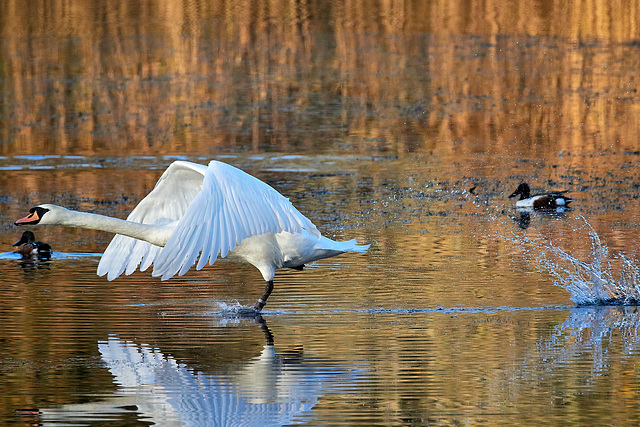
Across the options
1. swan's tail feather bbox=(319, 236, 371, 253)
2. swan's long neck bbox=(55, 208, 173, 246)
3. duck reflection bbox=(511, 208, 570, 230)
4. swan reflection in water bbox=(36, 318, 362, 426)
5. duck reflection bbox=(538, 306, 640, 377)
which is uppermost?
swan's long neck bbox=(55, 208, 173, 246)

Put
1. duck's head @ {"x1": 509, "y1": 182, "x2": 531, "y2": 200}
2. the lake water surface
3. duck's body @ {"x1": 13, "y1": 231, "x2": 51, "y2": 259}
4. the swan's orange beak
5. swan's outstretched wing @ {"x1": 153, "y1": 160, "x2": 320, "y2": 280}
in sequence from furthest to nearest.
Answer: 1. duck's head @ {"x1": 509, "y1": 182, "x2": 531, "y2": 200}
2. duck's body @ {"x1": 13, "y1": 231, "x2": 51, "y2": 259}
3. the swan's orange beak
4. swan's outstretched wing @ {"x1": 153, "y1": 160, "x2": 320, "y2": 280}
5. the lake water surface

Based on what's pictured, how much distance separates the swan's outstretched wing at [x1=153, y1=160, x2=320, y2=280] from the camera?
7473 mm

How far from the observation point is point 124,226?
28.7 feet

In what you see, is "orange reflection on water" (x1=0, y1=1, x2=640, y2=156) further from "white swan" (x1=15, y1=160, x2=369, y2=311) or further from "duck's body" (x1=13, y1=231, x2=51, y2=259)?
"white swan" (x1=15, y1=160, x2=369, y2=311)

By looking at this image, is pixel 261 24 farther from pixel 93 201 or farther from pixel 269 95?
pixel 93 201

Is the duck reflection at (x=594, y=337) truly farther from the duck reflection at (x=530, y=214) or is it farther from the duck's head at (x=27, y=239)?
the duck's head at (x=27, y=239)

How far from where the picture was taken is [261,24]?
30500 millimetres

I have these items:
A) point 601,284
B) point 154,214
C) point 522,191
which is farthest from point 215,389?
point 522,191

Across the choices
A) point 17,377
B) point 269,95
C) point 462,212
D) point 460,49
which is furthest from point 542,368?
point 460,49

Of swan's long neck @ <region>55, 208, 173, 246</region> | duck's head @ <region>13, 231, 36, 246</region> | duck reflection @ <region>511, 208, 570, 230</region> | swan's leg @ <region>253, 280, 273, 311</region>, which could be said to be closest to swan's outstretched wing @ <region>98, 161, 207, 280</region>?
swan's long neck @ <region>55, 208, 173, 246</region>

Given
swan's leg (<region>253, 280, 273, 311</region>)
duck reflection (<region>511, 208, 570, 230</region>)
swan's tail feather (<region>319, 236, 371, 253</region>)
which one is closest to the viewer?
swan's leg (<region>253, 280, 273, 311</region>)

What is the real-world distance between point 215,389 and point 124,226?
8.31 ft

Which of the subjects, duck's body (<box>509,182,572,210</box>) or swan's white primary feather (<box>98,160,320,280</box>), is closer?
swan's white primary feather (<box>98,160,320,280</box>)

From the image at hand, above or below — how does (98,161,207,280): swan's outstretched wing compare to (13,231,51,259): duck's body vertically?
above
